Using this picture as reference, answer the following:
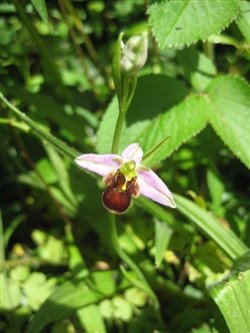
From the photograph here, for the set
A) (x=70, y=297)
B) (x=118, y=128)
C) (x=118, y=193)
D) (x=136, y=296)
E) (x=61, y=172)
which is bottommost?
(x=136, y=296)

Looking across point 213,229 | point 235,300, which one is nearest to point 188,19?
point 213,229

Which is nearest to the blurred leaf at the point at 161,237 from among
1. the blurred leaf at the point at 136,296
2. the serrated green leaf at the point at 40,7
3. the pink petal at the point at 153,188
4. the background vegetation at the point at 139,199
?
the background vegetation at the point at 139,199

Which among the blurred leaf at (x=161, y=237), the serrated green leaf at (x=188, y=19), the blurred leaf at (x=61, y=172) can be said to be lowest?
the blurred leaf at (x=161, y=237)

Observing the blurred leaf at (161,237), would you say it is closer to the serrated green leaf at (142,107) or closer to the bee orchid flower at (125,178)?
the serrated green leaf at (142,107)

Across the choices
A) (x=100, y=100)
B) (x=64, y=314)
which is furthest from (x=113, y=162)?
(x=100, y=100)

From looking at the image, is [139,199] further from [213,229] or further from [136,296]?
[136,296]

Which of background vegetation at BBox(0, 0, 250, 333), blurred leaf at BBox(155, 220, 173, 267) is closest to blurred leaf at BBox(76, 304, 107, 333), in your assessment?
background vegetation at BBox(0, 0, 250, 333)
